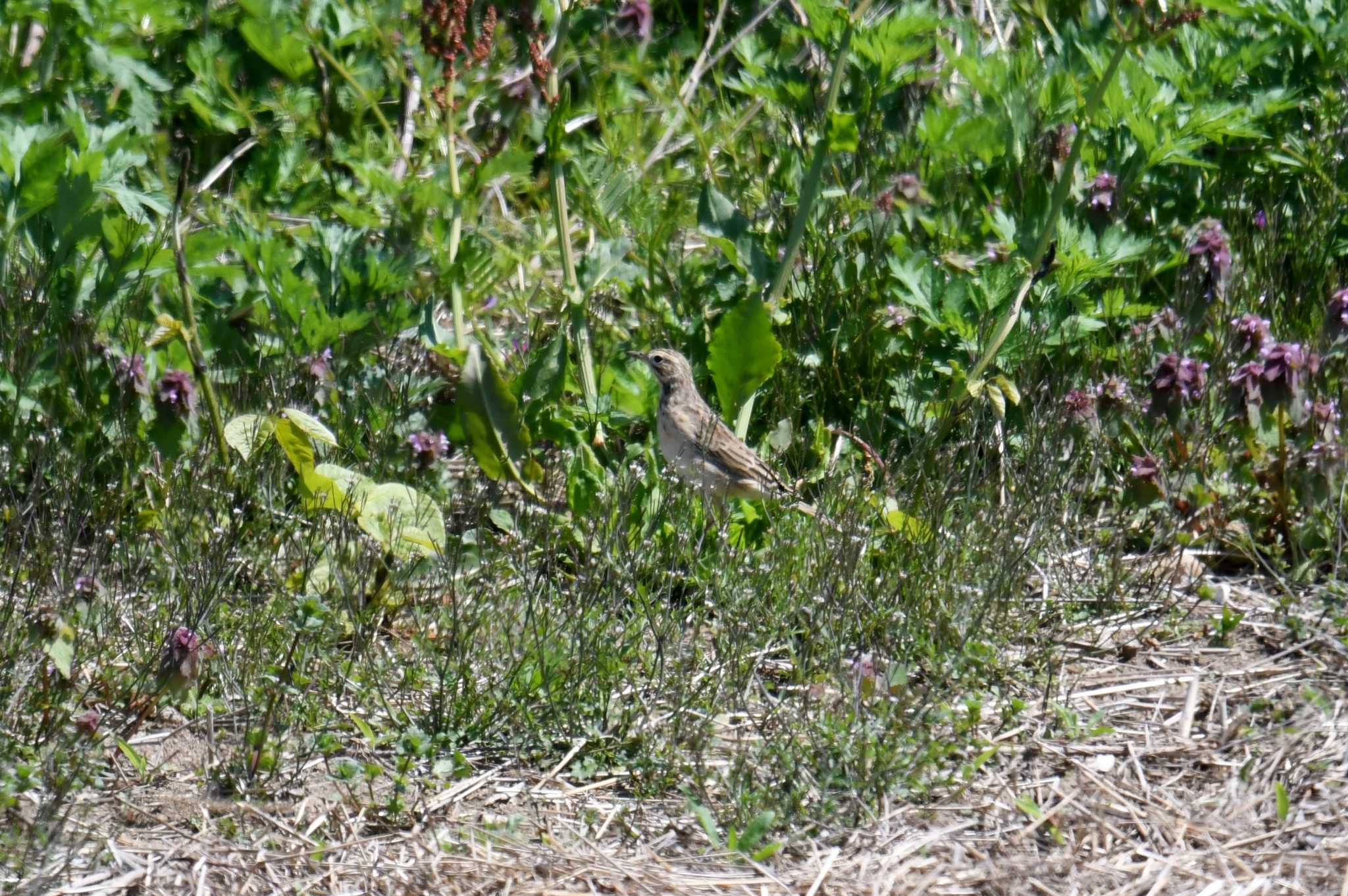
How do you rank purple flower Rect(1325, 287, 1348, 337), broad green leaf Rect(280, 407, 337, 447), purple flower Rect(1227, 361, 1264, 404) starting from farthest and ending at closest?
purple flower Rect(1325, 287, 1348, 337), purple flower Rect(1227, 361, 1264, 404), broad green leaf Rect(280, 407, 337, 447)

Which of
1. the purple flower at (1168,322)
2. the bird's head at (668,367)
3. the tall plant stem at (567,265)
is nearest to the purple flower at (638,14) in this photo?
the tall plant stem at (567,265)

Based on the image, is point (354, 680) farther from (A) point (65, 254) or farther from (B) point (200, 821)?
(A) point (65, 254)

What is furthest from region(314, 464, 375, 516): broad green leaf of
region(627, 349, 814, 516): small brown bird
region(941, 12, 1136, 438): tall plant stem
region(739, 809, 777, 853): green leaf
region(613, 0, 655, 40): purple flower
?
region(613, 0, 655, 40): purple flower

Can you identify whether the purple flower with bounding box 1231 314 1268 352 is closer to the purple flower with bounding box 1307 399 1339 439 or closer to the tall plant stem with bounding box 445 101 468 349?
the purple flower with bounding box 1307 399 1339 439

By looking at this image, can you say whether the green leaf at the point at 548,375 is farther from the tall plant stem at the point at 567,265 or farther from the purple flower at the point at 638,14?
the purple flower at the point at 638,14

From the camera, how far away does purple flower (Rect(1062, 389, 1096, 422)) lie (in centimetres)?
474

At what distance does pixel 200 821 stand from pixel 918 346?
2921mm

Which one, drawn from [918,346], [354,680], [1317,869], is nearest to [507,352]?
[918,346]

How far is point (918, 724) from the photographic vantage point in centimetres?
371

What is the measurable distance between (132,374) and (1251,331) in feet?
11.5

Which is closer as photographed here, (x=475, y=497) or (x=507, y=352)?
(x=475, y=497)

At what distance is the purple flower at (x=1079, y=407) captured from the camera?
15.5 ft

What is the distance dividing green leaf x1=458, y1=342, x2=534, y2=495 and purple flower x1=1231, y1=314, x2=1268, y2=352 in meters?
2.34

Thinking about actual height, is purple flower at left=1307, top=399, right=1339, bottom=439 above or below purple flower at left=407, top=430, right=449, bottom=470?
above
